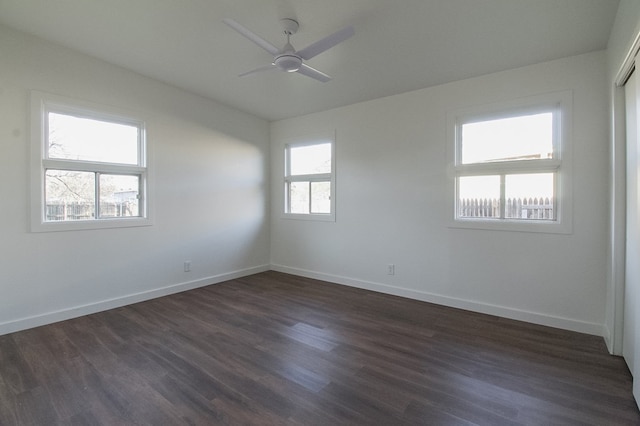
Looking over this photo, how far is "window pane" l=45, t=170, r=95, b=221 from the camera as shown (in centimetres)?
Result: 305

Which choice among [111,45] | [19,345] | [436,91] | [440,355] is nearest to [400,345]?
[440,355]

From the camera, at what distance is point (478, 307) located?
11.2 ft

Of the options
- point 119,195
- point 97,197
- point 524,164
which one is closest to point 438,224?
point 524,164

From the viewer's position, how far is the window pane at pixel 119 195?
11.3 feet

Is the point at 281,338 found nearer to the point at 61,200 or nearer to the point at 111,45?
the point at 61,200

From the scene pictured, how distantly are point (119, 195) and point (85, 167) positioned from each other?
48 cm

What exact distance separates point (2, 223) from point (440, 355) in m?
4.19

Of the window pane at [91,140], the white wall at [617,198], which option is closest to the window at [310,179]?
the window pane at [91,140]

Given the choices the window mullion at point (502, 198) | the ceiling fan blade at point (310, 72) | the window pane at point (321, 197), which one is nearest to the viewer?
the ceiling fan blade at point (310, 72)

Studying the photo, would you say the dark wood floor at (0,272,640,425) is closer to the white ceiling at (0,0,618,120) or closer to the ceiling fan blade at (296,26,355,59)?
the ceiling fan blade at (296,26,355,59)

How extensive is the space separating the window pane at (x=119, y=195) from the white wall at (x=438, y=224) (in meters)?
2.35

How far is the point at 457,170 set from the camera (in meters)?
3.56

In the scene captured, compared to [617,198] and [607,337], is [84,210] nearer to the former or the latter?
[617,198]

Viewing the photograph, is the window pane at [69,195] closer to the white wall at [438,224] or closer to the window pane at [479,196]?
the white wall at [438,224]
